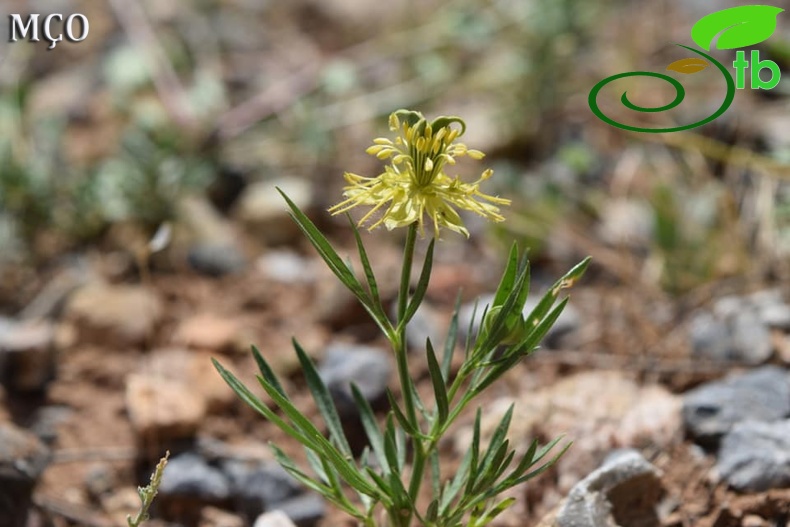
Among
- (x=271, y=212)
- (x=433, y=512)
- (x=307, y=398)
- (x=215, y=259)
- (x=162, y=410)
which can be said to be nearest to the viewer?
(x=433, y=512)

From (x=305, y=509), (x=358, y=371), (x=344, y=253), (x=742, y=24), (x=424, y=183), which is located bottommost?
(x=305, y=509)

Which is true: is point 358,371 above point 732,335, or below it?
below

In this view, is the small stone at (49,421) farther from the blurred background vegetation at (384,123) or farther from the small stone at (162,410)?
the blurred background vegetation at (384,123)

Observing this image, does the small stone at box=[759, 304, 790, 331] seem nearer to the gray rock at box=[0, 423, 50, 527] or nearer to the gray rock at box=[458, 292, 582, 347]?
the gray rock at box=[458, 292, 582, 347]

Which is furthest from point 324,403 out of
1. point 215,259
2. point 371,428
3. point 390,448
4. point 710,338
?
point 215,259

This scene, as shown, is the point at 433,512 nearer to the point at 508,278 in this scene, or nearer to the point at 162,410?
the point at 508,278

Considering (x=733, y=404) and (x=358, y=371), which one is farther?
(x=358, y=371)

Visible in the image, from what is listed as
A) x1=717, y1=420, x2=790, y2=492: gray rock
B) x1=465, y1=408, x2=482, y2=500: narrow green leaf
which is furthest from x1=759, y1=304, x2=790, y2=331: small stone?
x1=465, y1=408, x2=482, y2=500: narrow green leaf
